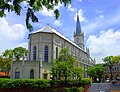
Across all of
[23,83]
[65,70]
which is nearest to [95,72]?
[65,70]

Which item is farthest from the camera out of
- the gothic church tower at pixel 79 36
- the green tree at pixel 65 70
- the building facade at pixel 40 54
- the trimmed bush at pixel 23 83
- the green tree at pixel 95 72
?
the gothic church tower at pixel 79 36

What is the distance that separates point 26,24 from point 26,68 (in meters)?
35.1

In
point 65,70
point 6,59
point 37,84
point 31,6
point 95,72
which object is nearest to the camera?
point 31,6

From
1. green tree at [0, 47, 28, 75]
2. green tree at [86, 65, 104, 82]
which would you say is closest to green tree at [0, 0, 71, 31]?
green tree at [0, 47, 28, 75]

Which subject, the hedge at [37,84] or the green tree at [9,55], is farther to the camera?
the green tree at [9,55]

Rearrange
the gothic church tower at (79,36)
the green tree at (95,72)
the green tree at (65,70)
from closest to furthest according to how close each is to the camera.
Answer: the green tree at (65,70) < the green tree at (95,72) < the gothic church tower at (79,36)

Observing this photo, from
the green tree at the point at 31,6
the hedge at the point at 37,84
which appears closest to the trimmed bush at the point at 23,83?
the hedge at the point at 37,84

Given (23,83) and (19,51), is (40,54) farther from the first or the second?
(23,83)

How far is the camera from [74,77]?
36.8 m

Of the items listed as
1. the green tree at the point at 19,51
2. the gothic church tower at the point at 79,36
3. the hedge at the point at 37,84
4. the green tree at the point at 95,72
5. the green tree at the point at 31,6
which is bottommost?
the hedge at the point at 37,84

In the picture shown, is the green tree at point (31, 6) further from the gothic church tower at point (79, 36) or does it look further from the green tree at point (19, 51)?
the gothic church tower at point (79, 36)

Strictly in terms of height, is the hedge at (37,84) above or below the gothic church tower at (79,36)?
below

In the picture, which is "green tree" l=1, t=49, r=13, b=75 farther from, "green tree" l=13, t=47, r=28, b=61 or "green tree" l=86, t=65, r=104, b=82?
"green tree" l=86, t=65, r=104, b=82

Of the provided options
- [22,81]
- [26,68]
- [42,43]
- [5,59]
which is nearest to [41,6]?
[22,81]
